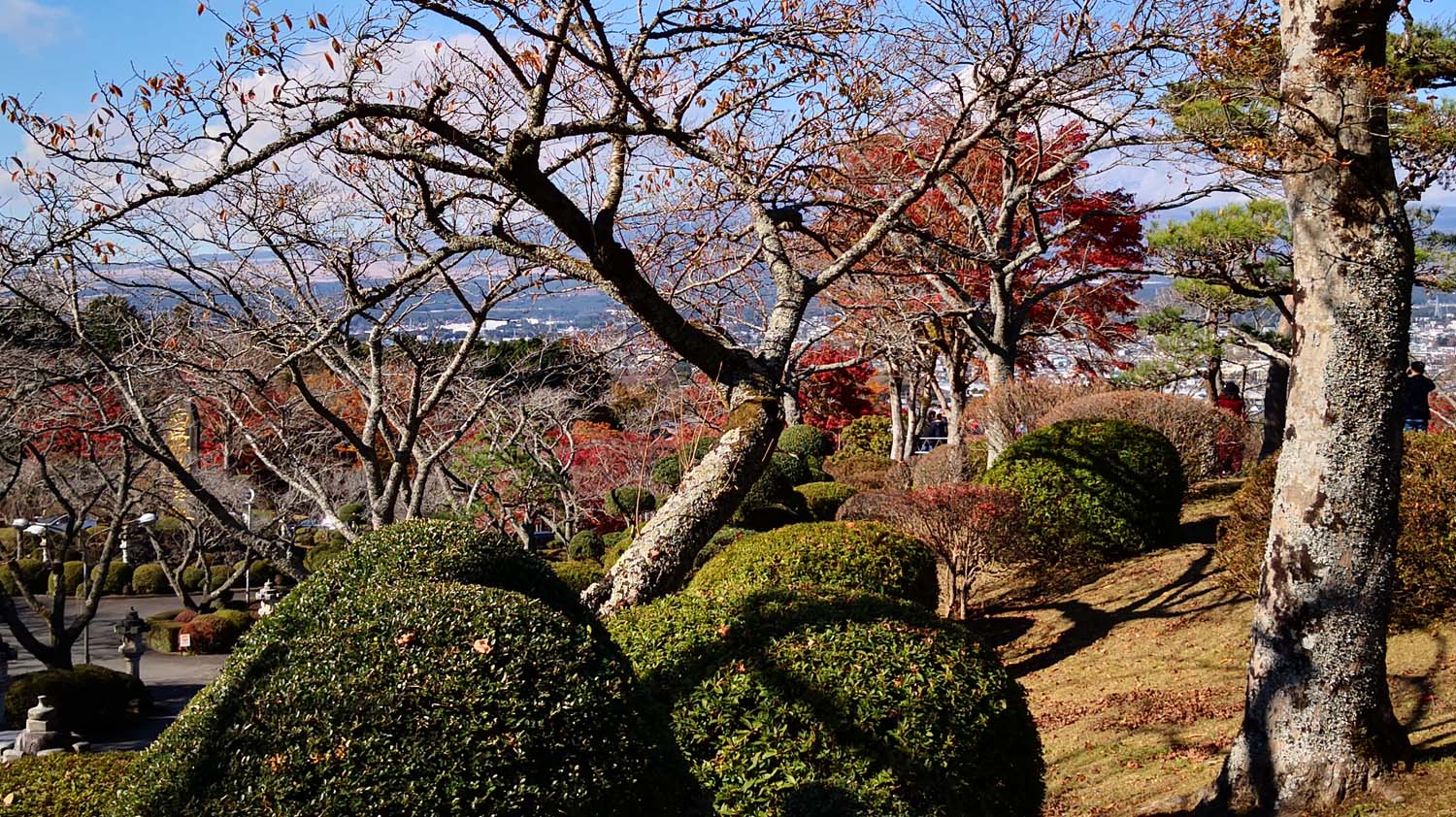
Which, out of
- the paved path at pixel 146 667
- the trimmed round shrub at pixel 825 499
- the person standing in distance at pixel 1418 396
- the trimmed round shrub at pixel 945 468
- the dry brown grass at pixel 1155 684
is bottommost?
the paved path at pixel 146 667

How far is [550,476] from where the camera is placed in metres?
14.1

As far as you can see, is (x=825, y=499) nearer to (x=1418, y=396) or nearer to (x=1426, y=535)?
(x=1418, y=396)

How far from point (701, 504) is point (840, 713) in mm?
1360

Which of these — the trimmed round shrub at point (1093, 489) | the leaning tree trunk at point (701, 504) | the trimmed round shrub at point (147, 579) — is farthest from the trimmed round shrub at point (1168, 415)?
the trimmed round shrub at point (147, 579)

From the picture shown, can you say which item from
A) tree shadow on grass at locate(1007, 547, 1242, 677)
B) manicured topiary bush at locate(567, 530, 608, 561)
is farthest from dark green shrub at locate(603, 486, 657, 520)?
tree shadow on grass at locate(1007, 547, 1242, 677)

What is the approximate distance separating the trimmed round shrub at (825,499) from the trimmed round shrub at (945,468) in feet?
3.52

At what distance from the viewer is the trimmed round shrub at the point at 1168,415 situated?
12.9 m

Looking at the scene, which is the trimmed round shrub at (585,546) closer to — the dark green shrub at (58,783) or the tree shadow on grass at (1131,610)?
the tree shadow on grass at (1131,610)

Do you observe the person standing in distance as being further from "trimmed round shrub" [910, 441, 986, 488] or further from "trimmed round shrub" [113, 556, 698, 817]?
"trimmed round shrub" [113, 556, 698, 817]

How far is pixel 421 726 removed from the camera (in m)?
2.47

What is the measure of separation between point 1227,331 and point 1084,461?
5220mm

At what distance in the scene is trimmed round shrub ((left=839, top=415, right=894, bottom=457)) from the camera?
→ 22.0 meters

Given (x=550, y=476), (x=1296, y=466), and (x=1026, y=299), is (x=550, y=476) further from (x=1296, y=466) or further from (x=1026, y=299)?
(x=1296, y=466)

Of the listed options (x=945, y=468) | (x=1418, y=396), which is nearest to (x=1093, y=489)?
(x=945, y=468)
